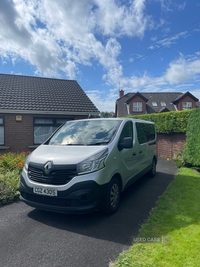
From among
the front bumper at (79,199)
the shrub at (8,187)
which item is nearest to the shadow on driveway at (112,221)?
the front bumper at (79,199)

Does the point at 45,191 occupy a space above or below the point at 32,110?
below

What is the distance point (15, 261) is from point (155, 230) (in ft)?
6.79

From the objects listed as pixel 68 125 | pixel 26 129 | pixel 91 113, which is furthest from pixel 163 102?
pixel 68 125

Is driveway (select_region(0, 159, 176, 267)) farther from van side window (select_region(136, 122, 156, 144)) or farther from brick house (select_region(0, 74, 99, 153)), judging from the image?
brick house (select_region(0, 74, 99, 153))

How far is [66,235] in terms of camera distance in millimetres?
3029

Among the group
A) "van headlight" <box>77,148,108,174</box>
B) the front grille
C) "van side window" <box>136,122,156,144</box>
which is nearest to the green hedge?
"van side window" <box>136,122,156,144</box>

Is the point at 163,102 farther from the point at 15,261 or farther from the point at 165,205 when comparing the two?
the point at 15,261

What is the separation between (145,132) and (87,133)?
234 centimetres

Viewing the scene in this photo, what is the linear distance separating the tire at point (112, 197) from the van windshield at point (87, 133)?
0.81m

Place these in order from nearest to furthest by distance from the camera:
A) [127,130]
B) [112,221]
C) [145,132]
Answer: [112,221] < [127,130] < [145,132]

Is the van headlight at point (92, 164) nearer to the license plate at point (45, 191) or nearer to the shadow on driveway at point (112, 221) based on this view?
the license plate at point (45, 191)

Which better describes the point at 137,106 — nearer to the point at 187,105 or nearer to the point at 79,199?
the point at 187,105

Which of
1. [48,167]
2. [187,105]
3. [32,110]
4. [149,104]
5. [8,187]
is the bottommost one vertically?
[8,187]

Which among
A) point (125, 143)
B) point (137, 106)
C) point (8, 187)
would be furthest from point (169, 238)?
point (137, 106)
